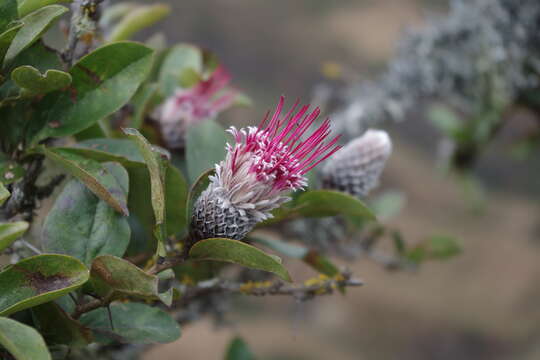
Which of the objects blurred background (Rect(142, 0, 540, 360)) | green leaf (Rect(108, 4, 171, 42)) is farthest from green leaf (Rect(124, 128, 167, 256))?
blurred background (Rect(142, 0, 540, 360))

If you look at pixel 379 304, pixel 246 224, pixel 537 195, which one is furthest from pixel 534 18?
pixel 537 195

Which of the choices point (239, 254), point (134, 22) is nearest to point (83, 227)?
point (239, 254)

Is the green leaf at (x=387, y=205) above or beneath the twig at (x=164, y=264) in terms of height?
above

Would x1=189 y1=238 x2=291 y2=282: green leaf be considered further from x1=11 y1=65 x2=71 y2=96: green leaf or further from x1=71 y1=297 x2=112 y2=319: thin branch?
x1=11 y1=65 x2=71 y2=96: green leaf

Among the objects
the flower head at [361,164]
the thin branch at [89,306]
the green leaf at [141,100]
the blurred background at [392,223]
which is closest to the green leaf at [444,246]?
the flower head at [361,164]

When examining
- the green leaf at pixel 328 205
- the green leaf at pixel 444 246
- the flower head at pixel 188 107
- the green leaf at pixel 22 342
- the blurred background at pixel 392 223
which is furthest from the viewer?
the blurred background at pixel 392 223

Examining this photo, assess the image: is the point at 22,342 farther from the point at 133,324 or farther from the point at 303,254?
the point at 303,254

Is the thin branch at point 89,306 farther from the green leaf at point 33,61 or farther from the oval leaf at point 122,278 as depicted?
the green leaf at point 33,61
